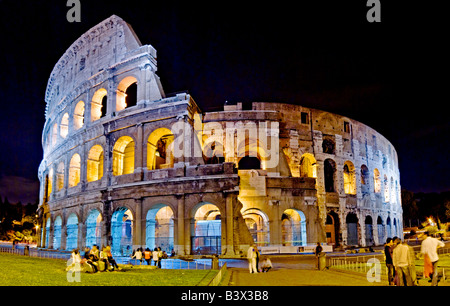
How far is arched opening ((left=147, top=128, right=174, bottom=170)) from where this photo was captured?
26.2m

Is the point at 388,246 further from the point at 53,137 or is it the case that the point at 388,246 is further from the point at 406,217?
the point at 406,217

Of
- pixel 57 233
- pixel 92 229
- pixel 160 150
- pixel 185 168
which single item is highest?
pixel 160 150

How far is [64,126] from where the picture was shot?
112 ft

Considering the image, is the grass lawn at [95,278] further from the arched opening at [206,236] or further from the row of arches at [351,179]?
the row of arches at [351,179]

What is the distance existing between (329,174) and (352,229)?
16.8 feet

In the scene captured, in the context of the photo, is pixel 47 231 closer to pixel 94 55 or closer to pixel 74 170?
pixel 74 170

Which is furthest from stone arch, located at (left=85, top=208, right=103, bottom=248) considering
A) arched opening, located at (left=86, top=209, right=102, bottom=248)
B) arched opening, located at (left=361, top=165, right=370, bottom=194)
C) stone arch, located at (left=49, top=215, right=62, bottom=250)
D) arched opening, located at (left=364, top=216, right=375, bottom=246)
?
arched opening, located at (left=361, top=165, right=370, bottom=194)

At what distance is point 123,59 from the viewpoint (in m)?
28.1

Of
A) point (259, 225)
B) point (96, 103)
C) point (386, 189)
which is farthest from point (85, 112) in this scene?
point (386, 189)

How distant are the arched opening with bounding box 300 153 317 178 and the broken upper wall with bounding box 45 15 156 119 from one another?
14502 mm

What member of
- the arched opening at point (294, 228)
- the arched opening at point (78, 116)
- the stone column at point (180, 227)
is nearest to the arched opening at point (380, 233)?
the arched opening at point (294, 228)

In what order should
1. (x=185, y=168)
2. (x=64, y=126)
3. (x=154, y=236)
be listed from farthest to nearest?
(x=64, y=126) → (x=154, y=236) → (x=185, y=168)

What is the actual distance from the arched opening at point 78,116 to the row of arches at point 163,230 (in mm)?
7186

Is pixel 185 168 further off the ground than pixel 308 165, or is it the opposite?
pixel 308 165
